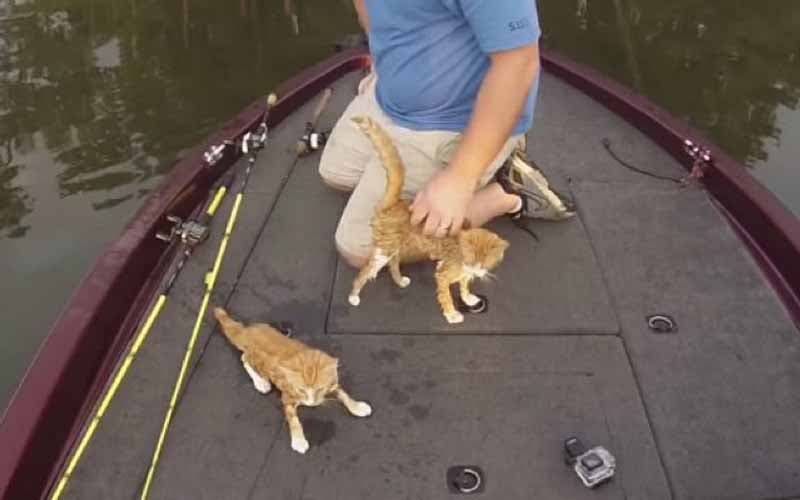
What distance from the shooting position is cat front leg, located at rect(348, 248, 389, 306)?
9.24ft

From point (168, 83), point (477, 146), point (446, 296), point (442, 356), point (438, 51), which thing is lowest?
point (168, 83)

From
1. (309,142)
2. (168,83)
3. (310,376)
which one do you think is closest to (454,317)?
(310,376)

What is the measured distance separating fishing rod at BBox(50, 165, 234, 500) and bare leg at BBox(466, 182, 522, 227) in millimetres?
1001

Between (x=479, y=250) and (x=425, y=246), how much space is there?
0.18 m

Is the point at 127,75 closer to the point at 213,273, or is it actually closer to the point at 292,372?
the point at 213,273

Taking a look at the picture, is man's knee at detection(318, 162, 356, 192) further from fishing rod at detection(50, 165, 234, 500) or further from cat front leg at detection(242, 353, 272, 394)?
cat front leg at detection(242, 353, 272, 394)

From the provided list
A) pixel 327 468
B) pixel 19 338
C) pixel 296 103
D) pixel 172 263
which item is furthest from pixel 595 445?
pixel 19 338

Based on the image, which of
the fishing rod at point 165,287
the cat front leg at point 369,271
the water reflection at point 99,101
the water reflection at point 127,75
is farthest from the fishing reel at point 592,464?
the water reflection at point 127,75

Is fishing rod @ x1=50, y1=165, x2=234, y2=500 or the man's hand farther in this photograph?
the man's hand

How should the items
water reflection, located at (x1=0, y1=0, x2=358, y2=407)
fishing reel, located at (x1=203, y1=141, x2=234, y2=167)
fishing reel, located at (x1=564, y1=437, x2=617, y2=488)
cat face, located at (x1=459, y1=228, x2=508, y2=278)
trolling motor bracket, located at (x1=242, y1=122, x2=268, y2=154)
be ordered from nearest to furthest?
1. fishing reel, located at (x1=564, y1=437, x2=617, y2=488)
2. cat face, located at (x1=459, y1=228, x2=508, y2=278)
3. fishing reel, located at (x1=203, y1=141, x2=234, y2=167)
4. trolling motor bracket, located at (x1=242, y1=122, x2=268, y2=154)
5. water reflection, located at (x1=0, y1=0, x2=358, y2=407)

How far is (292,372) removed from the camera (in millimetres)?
2324

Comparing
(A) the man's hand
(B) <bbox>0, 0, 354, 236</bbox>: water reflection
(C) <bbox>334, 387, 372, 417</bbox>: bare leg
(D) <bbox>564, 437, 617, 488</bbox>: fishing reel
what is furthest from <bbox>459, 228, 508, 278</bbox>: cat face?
(B) <bbox>0, 0, 354, 236</bbox>: water reflection

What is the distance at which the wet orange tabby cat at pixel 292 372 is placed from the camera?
91.0 inches

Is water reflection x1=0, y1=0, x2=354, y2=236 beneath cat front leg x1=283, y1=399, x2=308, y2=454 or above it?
beneath
